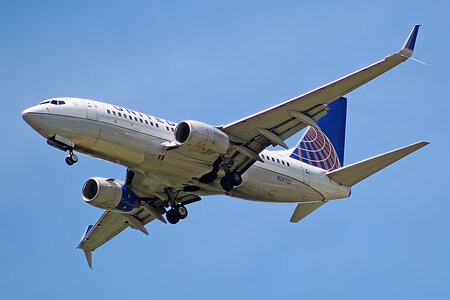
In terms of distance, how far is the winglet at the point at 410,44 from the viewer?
34406mm

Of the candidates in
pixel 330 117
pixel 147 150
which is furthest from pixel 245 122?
pixel 330 117

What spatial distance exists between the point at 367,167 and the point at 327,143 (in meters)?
6.59

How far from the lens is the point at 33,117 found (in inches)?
1407

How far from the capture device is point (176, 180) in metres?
39.7

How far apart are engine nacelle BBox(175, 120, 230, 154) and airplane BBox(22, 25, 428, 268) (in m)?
0.05

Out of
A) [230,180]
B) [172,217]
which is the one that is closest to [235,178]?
[230,180]

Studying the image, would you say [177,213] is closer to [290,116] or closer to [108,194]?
[108,194]

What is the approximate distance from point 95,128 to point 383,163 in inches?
562

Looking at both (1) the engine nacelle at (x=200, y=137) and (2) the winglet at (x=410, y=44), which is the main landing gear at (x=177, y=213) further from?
(2) the winglet at (x=410, y=44)

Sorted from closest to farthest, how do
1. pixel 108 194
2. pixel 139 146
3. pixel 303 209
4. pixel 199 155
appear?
pixel 139 146, pixel 199 155, pixel 108 194, pixel 303 209

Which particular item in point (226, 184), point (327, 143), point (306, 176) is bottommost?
point (226, 184)

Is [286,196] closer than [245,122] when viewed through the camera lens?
No

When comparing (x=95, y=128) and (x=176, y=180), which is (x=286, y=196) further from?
(x=95, y=128)

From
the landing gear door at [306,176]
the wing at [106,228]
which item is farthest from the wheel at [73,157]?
the landing gear door at [306,176]
